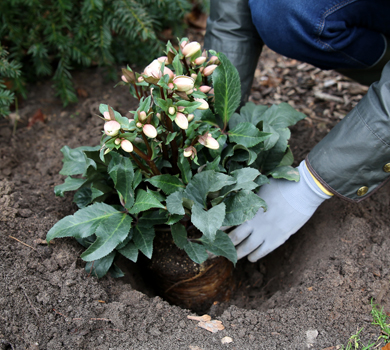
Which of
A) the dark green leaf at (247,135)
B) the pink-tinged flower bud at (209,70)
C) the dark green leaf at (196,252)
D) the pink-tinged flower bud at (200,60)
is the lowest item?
the dark green leaf at (196,252)

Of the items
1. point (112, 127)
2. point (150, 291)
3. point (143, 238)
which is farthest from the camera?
point (150, 291)

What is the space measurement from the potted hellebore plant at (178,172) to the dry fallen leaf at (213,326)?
0.81ft

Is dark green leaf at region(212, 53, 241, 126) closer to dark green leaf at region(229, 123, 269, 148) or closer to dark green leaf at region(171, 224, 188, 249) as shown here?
dark green leaf at region(229, 123, 269, 148)

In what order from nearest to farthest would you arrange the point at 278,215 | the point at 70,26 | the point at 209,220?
the point at 209,220 → the point at 278,215 → the point at 70,26

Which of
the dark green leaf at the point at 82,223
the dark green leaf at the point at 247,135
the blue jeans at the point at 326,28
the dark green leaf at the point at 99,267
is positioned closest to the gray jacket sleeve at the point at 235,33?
the blue jeans at the point at 326,28

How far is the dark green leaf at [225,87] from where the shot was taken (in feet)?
4.61

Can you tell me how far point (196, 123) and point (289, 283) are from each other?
3.19 ft

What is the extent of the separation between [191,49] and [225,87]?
0.79 feet

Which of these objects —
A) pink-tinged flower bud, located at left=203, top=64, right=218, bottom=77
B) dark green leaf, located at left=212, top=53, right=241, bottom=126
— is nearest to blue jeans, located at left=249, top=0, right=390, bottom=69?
dark green leaf, located at left=212, top=53, right=241, bottom=126

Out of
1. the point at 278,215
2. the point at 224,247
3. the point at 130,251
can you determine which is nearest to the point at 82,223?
the point at 130,251

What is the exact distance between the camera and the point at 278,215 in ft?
5.54

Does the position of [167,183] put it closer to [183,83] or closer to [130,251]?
[130,251]

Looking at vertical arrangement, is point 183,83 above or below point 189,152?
above

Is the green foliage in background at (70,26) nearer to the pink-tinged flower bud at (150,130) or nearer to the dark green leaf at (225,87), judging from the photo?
the dark green leaf at (225,87)
